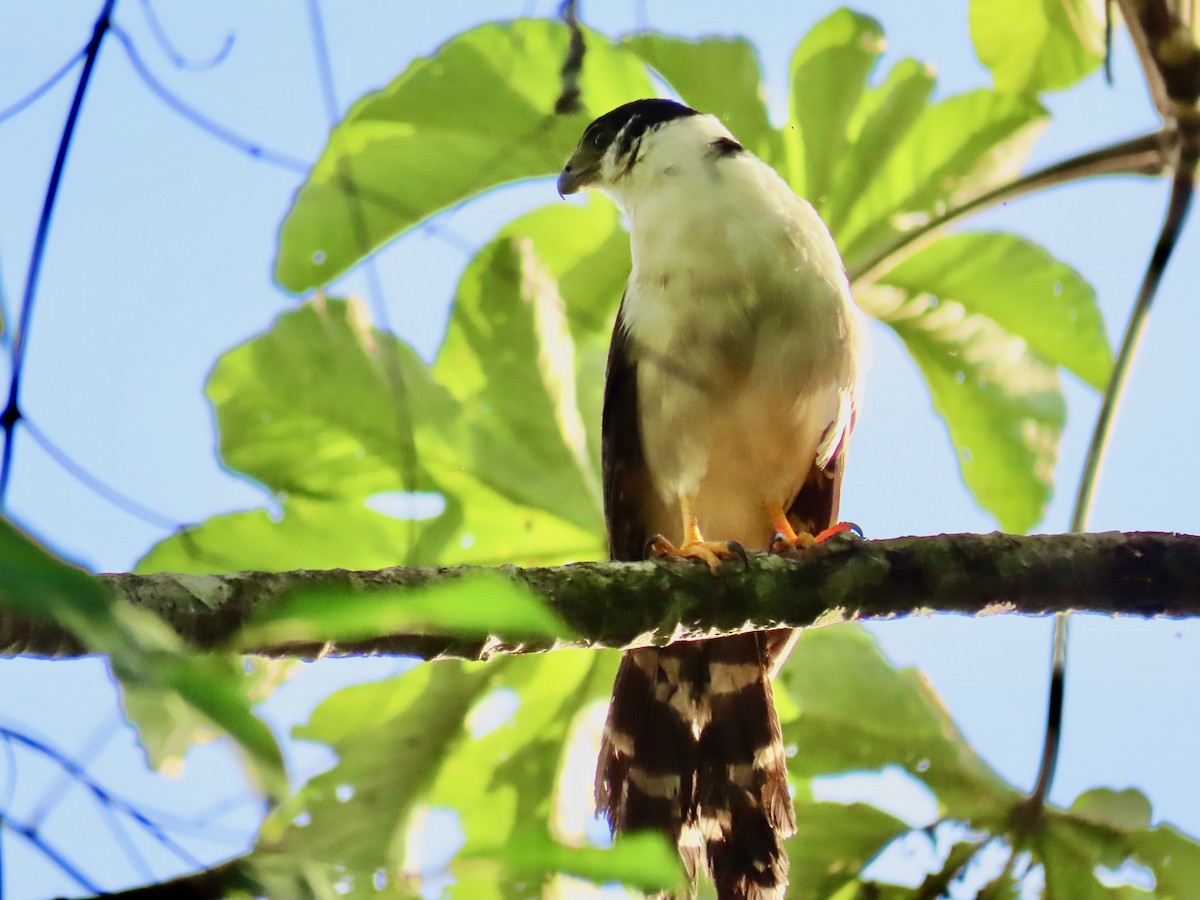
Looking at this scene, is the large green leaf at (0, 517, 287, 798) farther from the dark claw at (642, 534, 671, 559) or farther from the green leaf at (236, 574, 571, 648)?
the dark claw at (642, 534, 671, 559)

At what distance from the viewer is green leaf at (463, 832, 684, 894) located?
542 millimetres

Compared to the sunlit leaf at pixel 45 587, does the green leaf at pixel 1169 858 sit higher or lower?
higher

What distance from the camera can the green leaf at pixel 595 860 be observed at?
542 millimetres

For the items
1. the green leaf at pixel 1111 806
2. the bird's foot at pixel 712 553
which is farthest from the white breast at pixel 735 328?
the green leaf at pixel 1111 806

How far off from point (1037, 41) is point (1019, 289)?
23.2 inches

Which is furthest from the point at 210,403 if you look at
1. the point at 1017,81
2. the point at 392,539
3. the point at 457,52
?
the point at 1017,81

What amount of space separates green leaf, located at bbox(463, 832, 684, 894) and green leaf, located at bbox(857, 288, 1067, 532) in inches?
97.6

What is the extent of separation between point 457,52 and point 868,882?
6.59 ft

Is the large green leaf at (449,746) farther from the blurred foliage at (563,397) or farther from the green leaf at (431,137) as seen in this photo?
the green leaf at (431,137)

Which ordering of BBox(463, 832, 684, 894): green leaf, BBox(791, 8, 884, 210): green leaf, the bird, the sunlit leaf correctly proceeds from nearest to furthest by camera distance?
the sunlit leaf, BBox(463, 832, 684, 894): green leaf, the bird, BBox(791, 8, 884, 210): green leaf

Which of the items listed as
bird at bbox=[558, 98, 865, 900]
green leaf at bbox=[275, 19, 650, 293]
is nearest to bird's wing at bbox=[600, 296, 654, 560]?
bird at bbox=[558, 98, 865, 900]

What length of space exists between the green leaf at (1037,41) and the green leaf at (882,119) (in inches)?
6.3

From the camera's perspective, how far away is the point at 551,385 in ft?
9.22

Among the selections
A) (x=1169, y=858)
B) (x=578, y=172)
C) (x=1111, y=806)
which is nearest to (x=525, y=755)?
(x=1111, y=806)
